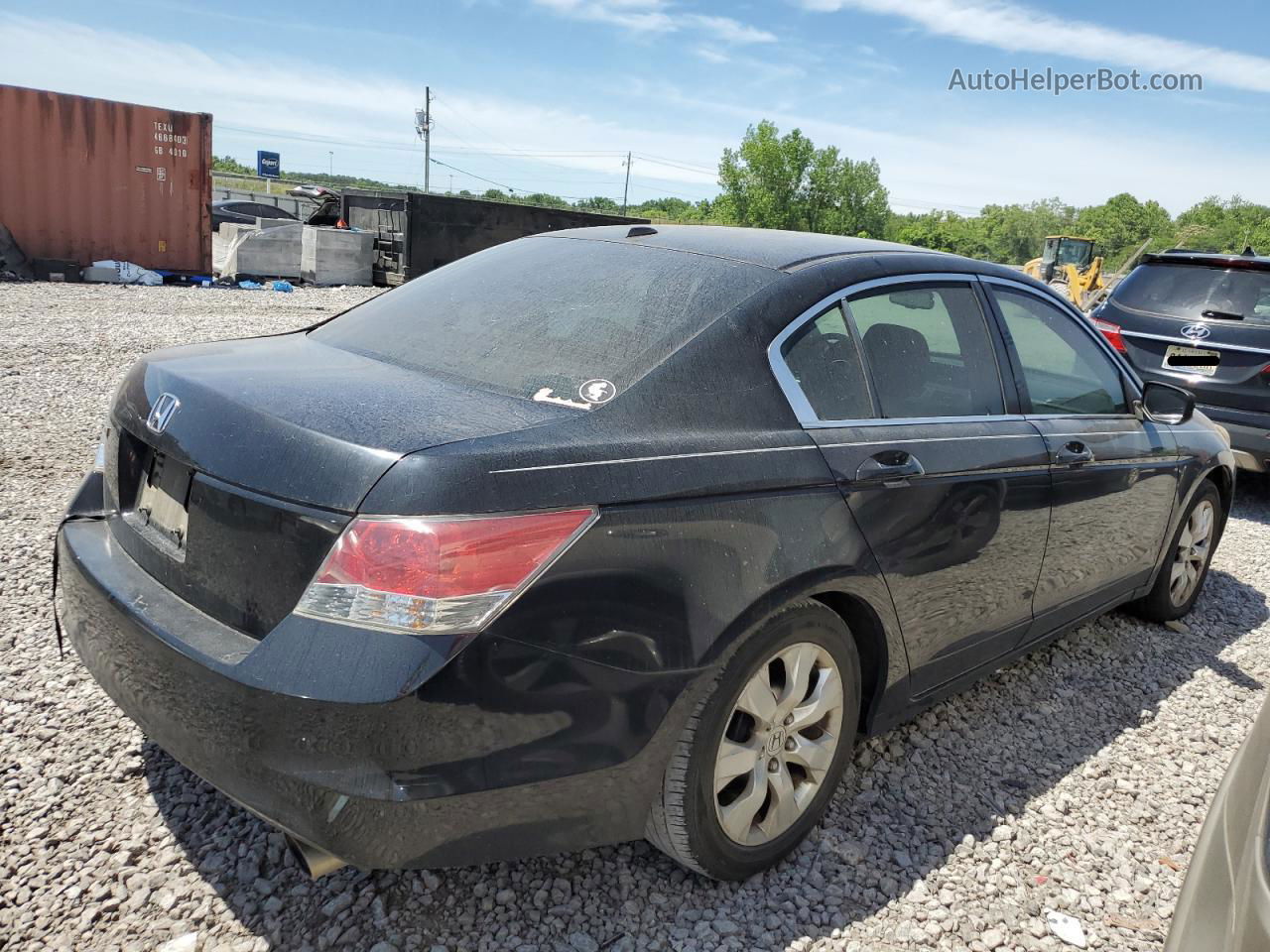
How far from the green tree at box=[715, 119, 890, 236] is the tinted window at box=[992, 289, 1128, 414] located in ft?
300

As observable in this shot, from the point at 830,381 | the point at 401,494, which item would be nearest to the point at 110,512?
the point at 401,494

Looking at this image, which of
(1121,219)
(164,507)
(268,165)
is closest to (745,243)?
(164,507)

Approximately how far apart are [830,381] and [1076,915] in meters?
Result: 1.53

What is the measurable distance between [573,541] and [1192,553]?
151 inches

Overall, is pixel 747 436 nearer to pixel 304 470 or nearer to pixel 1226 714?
pixel 304 470

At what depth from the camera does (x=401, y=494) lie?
5.87 ft

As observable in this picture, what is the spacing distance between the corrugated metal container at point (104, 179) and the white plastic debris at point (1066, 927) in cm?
1927

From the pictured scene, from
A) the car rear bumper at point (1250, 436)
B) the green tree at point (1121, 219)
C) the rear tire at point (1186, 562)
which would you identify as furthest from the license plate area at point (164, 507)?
the green tree at point (1121, 219)

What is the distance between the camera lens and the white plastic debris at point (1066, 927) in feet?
7.88

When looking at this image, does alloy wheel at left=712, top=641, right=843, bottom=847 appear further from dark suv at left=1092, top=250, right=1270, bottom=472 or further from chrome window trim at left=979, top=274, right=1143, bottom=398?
dark suv at left=1092, top=250, right=1270, bottom=472

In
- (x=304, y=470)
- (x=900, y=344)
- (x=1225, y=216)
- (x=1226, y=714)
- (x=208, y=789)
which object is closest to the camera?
(x=304, y=470)

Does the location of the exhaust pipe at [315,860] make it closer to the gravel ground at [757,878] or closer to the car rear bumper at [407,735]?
the car rear bumper at [407,735]

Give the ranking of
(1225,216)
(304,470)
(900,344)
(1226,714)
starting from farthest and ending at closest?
(1225,216) → (1226,714) → (900,344) → (304,470)

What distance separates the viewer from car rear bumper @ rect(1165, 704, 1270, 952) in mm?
1235
